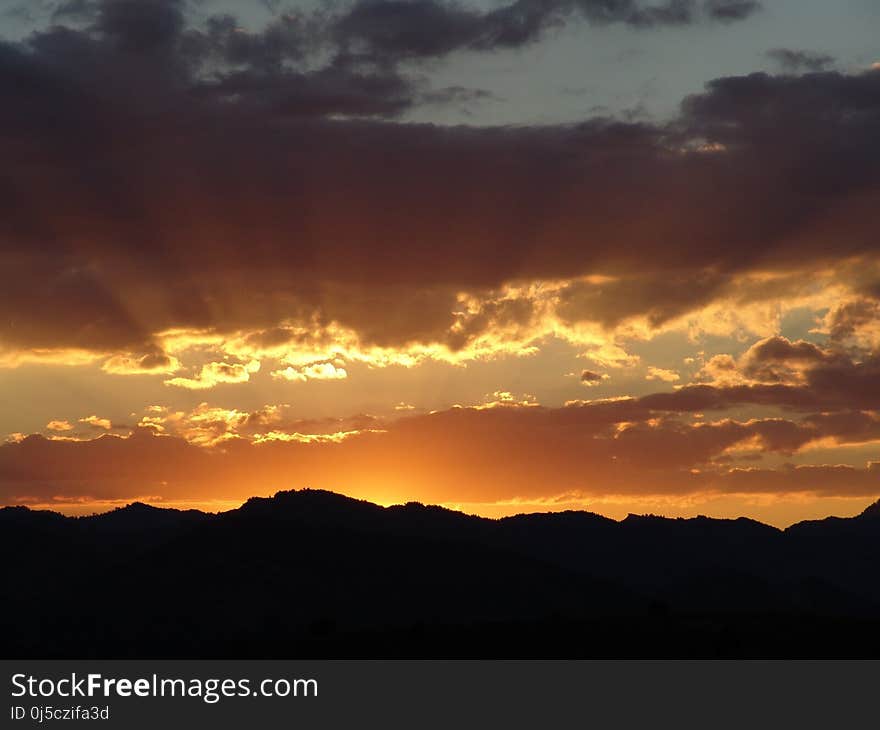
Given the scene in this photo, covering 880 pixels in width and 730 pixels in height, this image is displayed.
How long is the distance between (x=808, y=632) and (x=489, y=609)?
96.7m

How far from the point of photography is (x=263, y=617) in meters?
190
